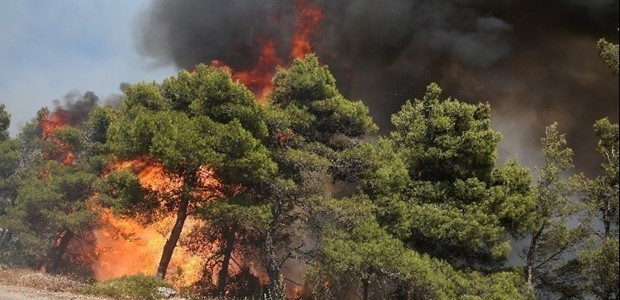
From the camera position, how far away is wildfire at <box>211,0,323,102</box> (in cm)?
4125

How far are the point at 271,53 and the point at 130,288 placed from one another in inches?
1173

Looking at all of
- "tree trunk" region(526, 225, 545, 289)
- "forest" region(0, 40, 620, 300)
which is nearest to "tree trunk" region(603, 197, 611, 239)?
"forest" region(0, 40, 620, 300)

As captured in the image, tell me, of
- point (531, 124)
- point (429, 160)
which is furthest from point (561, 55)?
point (429, 160)

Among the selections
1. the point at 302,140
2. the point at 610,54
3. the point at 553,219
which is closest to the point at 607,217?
the point at 553,219

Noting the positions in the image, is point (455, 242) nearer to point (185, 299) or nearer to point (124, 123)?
point (185, 299)

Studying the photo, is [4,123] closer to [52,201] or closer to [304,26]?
[52,201]

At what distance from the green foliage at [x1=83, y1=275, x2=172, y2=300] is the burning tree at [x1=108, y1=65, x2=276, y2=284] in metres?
1.11

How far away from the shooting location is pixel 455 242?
781 inches

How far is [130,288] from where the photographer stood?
17672 mm

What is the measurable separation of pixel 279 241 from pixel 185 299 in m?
6.32

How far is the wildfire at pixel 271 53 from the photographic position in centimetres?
4125

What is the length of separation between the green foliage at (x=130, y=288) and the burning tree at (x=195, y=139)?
3.65 ft

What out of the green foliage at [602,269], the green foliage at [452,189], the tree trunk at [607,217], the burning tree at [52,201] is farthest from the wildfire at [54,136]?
the tree trunk at [607,217]

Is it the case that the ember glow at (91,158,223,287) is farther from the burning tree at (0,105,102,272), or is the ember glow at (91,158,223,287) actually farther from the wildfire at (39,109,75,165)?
the wildfire at (39,109,75,165)
